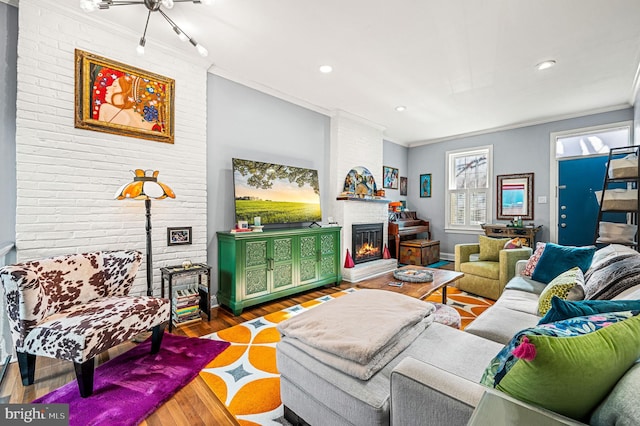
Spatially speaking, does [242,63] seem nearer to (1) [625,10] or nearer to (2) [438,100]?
(2) [438,100]

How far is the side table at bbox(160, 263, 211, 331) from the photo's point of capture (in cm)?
260

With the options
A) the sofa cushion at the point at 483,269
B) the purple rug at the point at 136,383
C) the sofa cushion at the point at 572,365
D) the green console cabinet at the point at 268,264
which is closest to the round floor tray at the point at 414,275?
the sofa cushion at the point at 483,269

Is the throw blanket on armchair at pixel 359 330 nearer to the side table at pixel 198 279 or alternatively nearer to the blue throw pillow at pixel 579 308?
the blue throw pillow at pixel 579 308

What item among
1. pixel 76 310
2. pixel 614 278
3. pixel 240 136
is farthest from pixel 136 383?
pixel 614 278

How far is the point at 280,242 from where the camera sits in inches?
132

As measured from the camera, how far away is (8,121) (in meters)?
2.10

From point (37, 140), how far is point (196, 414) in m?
2.34

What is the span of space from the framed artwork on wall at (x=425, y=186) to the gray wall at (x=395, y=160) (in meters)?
0.37

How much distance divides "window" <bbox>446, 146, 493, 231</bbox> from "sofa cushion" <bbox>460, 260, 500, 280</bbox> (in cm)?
230

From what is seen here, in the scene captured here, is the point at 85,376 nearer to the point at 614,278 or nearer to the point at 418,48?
the point at 614,278

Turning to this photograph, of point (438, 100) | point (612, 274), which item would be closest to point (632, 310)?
point (612, 274)

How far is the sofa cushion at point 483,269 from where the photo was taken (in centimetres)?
339

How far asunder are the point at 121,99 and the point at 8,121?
2.54 feet

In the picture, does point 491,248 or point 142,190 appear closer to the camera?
point 142,190
